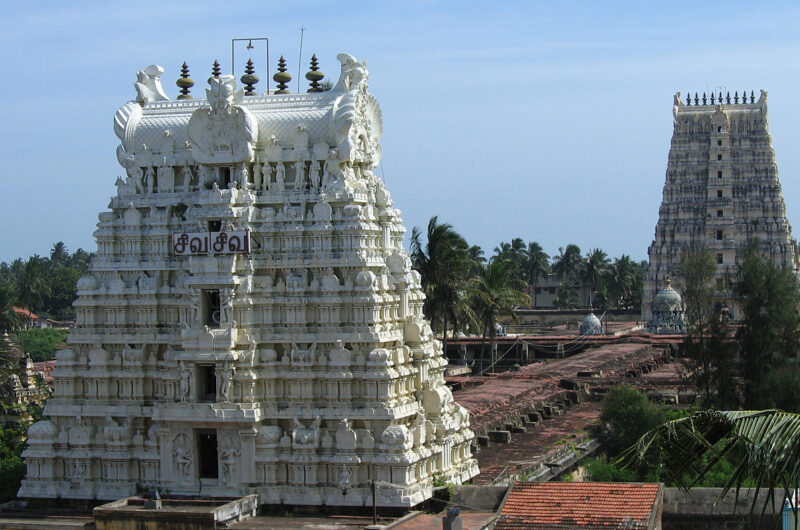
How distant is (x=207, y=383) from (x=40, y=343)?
67.9m

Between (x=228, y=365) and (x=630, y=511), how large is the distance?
11030 mm

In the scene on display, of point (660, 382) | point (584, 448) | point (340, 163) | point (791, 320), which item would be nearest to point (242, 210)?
point (340, 163)

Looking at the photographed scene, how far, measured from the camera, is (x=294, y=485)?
34031mm

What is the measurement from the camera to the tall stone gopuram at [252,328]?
3403 cm

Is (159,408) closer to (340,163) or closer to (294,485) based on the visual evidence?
(294,485)

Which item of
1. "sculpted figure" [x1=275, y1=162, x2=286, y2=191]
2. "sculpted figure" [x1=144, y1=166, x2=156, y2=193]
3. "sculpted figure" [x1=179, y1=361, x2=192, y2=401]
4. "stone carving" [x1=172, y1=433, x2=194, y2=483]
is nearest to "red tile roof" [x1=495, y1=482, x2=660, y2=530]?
"stone carving" [x1=172, y1=433, x2=194, y2=483]

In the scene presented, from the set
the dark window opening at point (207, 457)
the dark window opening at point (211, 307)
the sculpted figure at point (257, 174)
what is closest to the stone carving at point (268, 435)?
the dark window opening at point (207, 457)

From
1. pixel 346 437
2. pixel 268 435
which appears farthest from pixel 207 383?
pixel 346 437

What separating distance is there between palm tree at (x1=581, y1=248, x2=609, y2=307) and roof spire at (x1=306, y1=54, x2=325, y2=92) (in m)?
107

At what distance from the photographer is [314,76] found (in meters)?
37.8

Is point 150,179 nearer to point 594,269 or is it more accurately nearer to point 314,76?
point 314,76

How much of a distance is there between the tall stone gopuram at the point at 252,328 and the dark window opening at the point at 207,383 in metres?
0.04

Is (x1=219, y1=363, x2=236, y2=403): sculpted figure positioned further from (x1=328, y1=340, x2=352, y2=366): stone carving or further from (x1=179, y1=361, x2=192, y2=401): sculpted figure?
(x1=328, y1=340, x2=352, y2=366): stone carving

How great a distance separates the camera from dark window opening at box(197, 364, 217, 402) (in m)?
34.8
